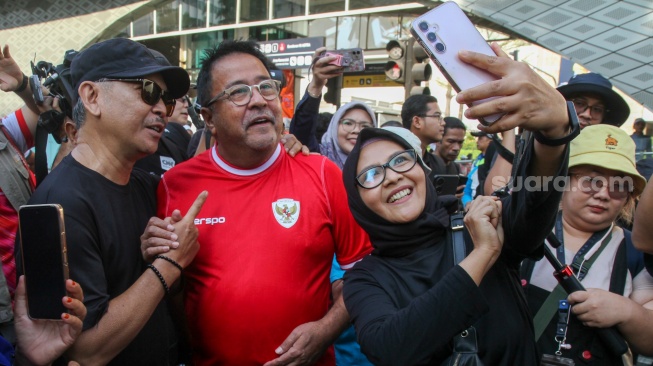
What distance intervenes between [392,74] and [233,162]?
7984mm

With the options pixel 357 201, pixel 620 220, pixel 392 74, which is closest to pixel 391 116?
pixel 392 74

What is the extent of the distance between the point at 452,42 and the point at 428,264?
807 millimetres

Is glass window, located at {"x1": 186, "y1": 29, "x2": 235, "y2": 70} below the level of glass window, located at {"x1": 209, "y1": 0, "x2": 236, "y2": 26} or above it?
below

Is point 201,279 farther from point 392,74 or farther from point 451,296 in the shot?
point 392,74

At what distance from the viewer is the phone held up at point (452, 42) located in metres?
1.39

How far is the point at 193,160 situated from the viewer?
2.58 metres

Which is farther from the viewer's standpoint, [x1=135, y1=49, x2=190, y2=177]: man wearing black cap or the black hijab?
[x1=135, y1=49, x2=190, y2=177]: man wearing black cap

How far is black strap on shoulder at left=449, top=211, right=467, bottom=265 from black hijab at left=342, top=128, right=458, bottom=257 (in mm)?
32

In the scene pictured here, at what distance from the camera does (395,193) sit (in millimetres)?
1988

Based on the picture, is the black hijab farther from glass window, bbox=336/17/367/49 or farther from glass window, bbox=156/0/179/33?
glass window, bbox=156/0/179/33

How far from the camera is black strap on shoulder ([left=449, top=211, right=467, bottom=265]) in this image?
1.81 meters

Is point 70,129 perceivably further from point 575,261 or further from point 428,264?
point 575,261

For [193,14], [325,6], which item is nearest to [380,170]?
[325,6]

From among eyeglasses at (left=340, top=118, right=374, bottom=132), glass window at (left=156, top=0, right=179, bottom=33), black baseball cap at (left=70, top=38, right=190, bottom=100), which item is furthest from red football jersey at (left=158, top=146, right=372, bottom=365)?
Result: glass window at (left=156, top=0, right=179, bottom=33)
